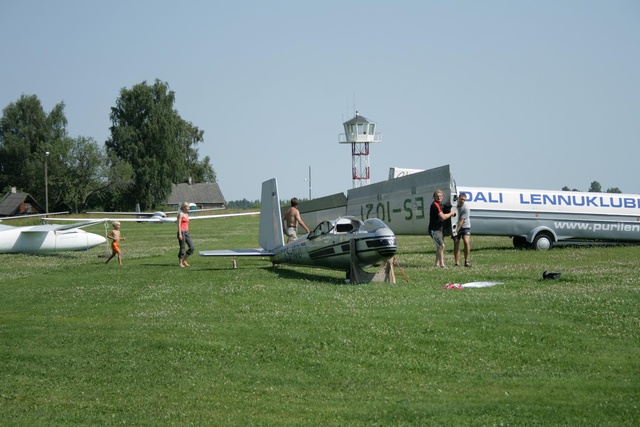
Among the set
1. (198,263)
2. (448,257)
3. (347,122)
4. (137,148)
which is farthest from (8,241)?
(137,148)

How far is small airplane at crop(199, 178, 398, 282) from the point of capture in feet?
57.5

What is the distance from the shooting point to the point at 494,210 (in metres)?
29.7

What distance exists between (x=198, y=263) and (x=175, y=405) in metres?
17.9

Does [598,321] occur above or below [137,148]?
below

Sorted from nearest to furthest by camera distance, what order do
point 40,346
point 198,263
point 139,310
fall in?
1. point 40,346
2. point 139,310
3. point 198,263

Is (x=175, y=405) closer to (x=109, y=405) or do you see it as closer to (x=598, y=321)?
A: (x=109, y=405)

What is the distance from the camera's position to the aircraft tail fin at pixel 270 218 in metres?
22.5

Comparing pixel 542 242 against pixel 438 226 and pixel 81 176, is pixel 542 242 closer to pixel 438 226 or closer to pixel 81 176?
pixel 438 226

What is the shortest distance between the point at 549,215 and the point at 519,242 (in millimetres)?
1755

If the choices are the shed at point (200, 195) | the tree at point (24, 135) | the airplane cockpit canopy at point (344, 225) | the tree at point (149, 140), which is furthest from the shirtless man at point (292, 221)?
the shed at point (200, 195)

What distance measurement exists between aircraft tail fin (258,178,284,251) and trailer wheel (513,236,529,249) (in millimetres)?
12314

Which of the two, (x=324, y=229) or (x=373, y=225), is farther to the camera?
(x=324, y=229)

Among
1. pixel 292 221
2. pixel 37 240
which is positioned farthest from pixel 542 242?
pixel 37 240

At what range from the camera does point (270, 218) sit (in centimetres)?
2295
